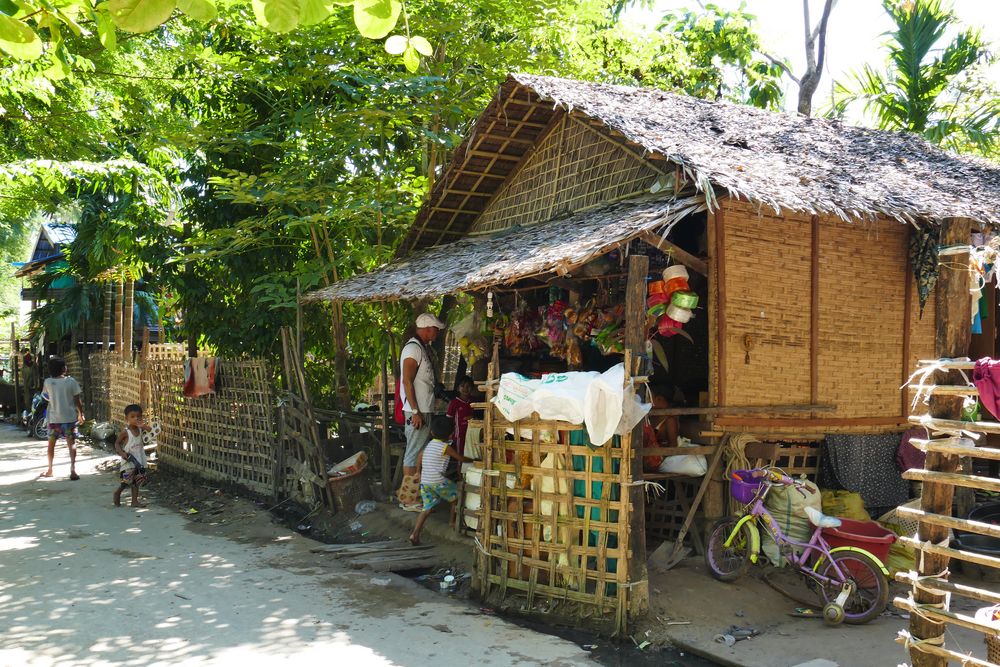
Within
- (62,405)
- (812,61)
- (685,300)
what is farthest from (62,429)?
(812,61)

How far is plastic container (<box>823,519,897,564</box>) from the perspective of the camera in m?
6.40

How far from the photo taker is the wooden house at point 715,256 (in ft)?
20.9

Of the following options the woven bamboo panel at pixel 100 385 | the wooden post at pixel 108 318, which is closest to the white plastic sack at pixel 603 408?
the woven bamboo panel at pixel 100 385

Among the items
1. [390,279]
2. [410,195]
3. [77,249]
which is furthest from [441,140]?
[77,249]

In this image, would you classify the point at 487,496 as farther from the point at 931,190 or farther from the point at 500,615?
the point at 931,190

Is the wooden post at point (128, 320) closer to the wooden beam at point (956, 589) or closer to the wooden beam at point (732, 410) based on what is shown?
the wooden beam at point (732, 410)

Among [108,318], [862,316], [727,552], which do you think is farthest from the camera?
[108,318]

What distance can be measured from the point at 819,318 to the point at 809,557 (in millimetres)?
2136

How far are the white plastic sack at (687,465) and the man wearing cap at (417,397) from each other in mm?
2787

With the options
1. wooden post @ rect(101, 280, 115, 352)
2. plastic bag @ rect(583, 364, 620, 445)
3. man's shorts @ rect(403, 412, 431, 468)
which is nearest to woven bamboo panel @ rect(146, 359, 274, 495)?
man's shorts @ rect(403, 412, 431, 468)

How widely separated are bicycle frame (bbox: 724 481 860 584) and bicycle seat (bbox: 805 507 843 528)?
0.07 m

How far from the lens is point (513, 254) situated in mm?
7582

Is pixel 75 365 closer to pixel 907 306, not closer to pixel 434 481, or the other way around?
pixel 434 481

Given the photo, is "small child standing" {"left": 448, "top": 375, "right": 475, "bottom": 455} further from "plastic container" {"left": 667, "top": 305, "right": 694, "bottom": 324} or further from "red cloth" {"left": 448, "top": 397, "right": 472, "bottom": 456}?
"plastic container" {"left": 667, "top": 305, "right": 694, "bottom": 324}
